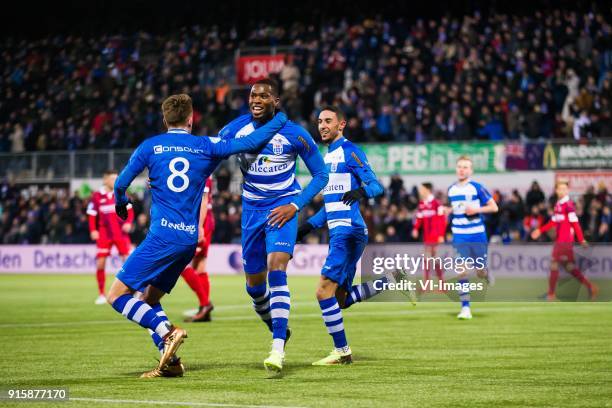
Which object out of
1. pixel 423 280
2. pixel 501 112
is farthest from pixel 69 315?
pixel 501 112

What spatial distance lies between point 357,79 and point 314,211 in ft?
19.9

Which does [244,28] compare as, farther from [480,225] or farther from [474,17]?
[480,225]

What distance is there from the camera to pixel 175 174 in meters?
9.14

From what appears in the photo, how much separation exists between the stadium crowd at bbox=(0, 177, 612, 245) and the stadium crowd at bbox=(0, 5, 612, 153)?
237 cm

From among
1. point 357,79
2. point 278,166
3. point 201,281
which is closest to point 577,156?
point 357,79

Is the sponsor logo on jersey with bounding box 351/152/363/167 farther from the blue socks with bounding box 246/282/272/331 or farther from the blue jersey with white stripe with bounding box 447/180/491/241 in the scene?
the blue jersey with white stripe with bounding box 447/180/491/241

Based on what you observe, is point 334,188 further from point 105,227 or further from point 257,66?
point 257,66

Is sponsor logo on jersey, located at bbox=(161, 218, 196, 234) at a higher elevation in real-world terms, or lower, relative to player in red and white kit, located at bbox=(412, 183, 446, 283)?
higher

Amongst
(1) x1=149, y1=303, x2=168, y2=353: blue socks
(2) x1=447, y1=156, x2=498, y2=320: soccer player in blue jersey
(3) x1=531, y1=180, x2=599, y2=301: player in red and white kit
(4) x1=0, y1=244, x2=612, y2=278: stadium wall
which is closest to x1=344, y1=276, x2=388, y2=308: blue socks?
(1) x1=149, y1=303, x2=168, y2=353: blue socks

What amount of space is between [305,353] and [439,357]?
147 centimetres

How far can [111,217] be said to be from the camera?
2114 cm

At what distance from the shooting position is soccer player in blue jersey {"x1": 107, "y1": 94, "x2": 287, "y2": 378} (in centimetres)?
906

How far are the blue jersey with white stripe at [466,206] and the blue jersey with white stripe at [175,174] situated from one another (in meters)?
8.45

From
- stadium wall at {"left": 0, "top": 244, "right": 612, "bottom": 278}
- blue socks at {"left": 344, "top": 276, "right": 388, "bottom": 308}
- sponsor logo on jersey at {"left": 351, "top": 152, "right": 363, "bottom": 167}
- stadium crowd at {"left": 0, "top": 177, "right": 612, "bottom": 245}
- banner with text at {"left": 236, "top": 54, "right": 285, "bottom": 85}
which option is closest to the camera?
sponsor logo on jersey at {"left": 351, "top": 152, "right": 363, "bottom": 167}
